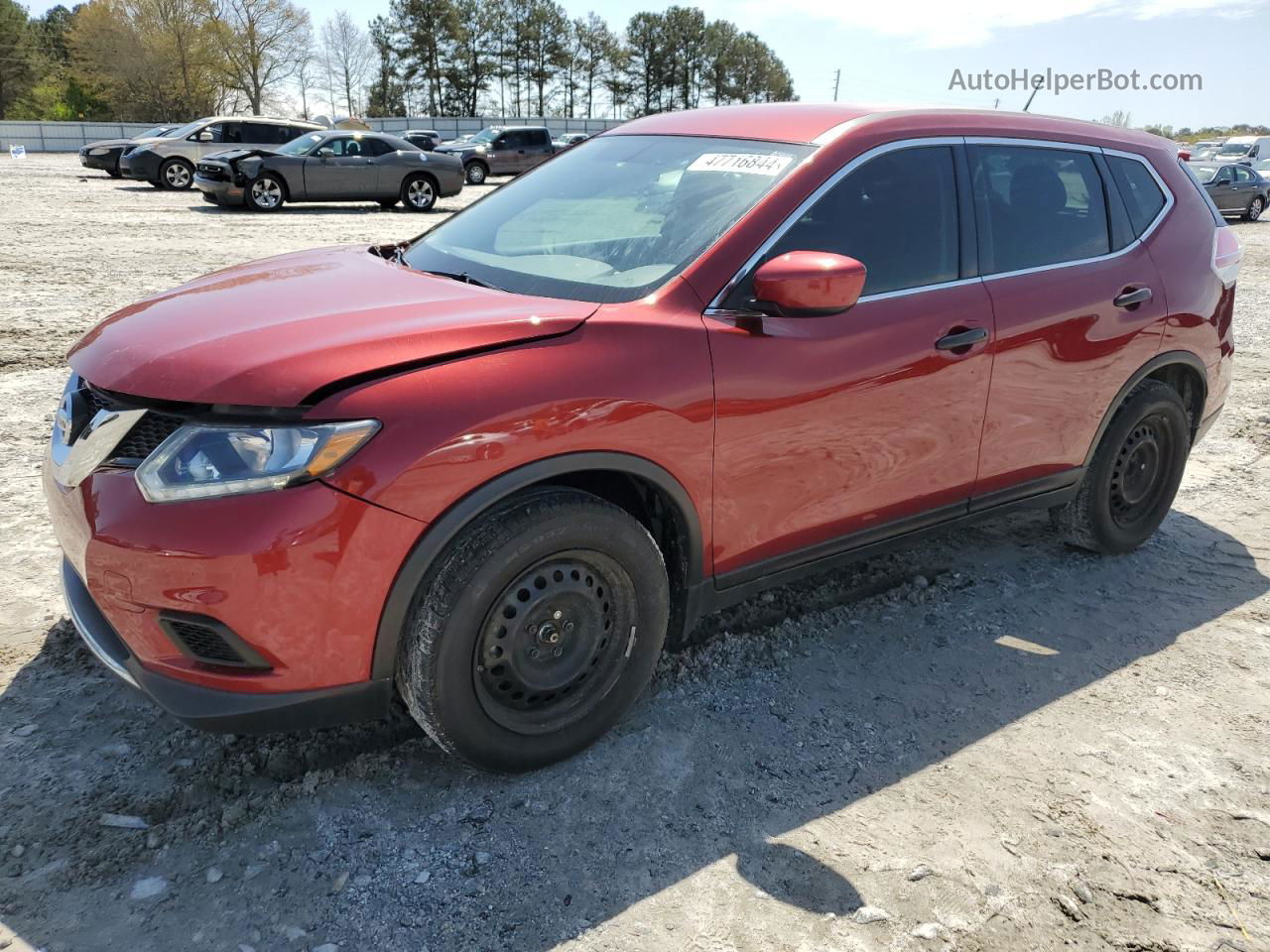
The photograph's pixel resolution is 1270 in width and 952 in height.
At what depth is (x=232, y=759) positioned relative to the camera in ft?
9.19

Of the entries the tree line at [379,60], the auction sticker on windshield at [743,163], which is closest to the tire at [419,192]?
the auction sticker on windshield at [743,163]

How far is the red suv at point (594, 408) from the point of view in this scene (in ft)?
7.47

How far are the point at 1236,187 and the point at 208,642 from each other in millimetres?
29628

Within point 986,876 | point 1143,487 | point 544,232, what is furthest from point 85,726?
point 1143,487

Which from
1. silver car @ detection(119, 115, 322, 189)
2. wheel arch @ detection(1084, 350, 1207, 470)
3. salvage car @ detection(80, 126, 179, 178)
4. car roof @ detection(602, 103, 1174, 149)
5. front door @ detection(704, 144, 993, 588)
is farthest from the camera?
salvage car @ detection(80, 126, 179, 178)

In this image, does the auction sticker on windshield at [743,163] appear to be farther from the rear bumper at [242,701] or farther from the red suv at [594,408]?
the rear bumper at [242,701]

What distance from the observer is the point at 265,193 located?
18.7 m

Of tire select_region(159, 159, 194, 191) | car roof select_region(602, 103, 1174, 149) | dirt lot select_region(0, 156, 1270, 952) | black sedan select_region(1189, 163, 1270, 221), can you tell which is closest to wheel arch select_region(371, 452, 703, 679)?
dirt lot select_region(0, 156, 1270, 952)

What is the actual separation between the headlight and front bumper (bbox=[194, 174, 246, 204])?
17948 mm

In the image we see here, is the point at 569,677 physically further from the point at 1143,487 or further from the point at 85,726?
the point at 1143,487

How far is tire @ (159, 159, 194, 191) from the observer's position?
23094 mm

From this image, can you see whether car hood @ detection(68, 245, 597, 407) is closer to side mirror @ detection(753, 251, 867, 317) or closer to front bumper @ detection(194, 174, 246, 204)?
side mirror @ detection(753, 251, 867, 317)

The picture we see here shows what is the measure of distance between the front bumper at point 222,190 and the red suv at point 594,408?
16.4 metres

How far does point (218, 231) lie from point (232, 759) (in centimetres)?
1397
